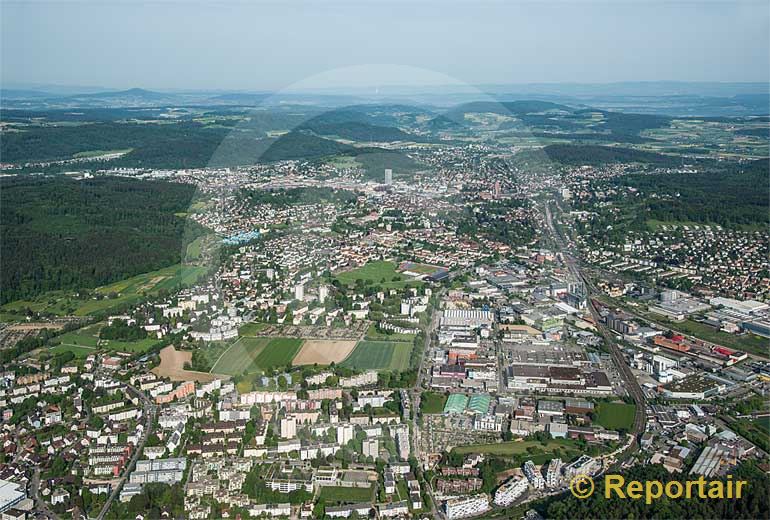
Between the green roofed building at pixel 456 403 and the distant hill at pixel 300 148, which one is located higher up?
the distant hill at pixel 300 148

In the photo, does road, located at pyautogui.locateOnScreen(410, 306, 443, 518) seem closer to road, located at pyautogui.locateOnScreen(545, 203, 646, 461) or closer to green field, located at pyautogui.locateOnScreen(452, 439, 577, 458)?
green field, located at pyautogui.locateOnScreen(452, 439, 577, 458)

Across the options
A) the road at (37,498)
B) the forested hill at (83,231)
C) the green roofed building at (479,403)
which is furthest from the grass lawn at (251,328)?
the forested hill at (83,231)

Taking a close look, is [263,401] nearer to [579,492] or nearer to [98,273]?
[579,492]

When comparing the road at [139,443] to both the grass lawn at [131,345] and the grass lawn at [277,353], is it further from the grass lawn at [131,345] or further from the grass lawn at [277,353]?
the grass lawn at [277,353]

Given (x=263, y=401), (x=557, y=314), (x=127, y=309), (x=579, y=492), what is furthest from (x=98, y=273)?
(x=579, y=492)

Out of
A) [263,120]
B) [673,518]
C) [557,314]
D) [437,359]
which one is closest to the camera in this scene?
[673,518]

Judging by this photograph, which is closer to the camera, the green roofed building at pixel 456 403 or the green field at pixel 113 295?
the green roofed building at pixel 456 403

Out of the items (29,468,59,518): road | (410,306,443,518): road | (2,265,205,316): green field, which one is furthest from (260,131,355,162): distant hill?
(29,468,59,518): road
